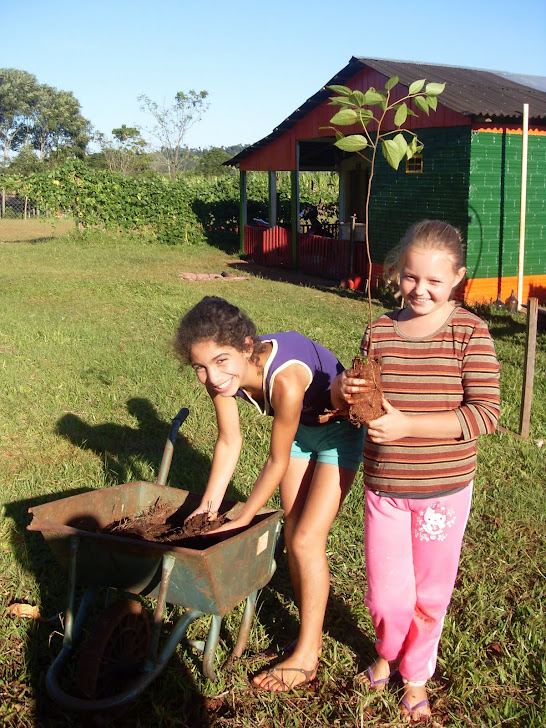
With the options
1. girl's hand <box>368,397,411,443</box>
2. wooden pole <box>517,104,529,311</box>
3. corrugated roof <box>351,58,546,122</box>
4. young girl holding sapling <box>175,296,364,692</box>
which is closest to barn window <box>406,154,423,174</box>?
corrugated roof <box>351,58,546,122</box>

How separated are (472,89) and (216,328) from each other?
1179 centimetres

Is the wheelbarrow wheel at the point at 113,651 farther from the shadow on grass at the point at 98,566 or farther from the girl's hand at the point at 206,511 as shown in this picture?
the girl's hand at the point at 206,511

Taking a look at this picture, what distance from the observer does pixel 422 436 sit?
2270 millimetres

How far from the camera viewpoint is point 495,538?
3805 millimetres

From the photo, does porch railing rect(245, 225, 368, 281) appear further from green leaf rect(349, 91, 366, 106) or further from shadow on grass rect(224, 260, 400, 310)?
green leaf rect(349, 91, 366, 106)

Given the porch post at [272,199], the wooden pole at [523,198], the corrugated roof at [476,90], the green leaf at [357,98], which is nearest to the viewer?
the green leaf at [357,98]

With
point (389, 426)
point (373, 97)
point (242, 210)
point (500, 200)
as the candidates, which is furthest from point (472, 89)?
point (389, 426)

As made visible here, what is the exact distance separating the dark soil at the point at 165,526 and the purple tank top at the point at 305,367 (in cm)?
54

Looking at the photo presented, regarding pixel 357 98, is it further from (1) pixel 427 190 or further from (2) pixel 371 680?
(1) pixel 427 190

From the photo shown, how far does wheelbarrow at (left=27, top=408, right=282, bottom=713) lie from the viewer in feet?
7.73

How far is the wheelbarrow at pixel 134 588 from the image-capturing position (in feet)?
7.73

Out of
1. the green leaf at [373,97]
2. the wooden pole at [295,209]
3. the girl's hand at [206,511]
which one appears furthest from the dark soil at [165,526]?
the wooden pole at [295,209]

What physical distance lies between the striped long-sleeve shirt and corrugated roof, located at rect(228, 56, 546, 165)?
28.2 ft

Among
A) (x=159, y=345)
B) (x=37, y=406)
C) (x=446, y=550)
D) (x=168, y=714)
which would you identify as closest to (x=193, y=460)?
(x=37, y=406)
